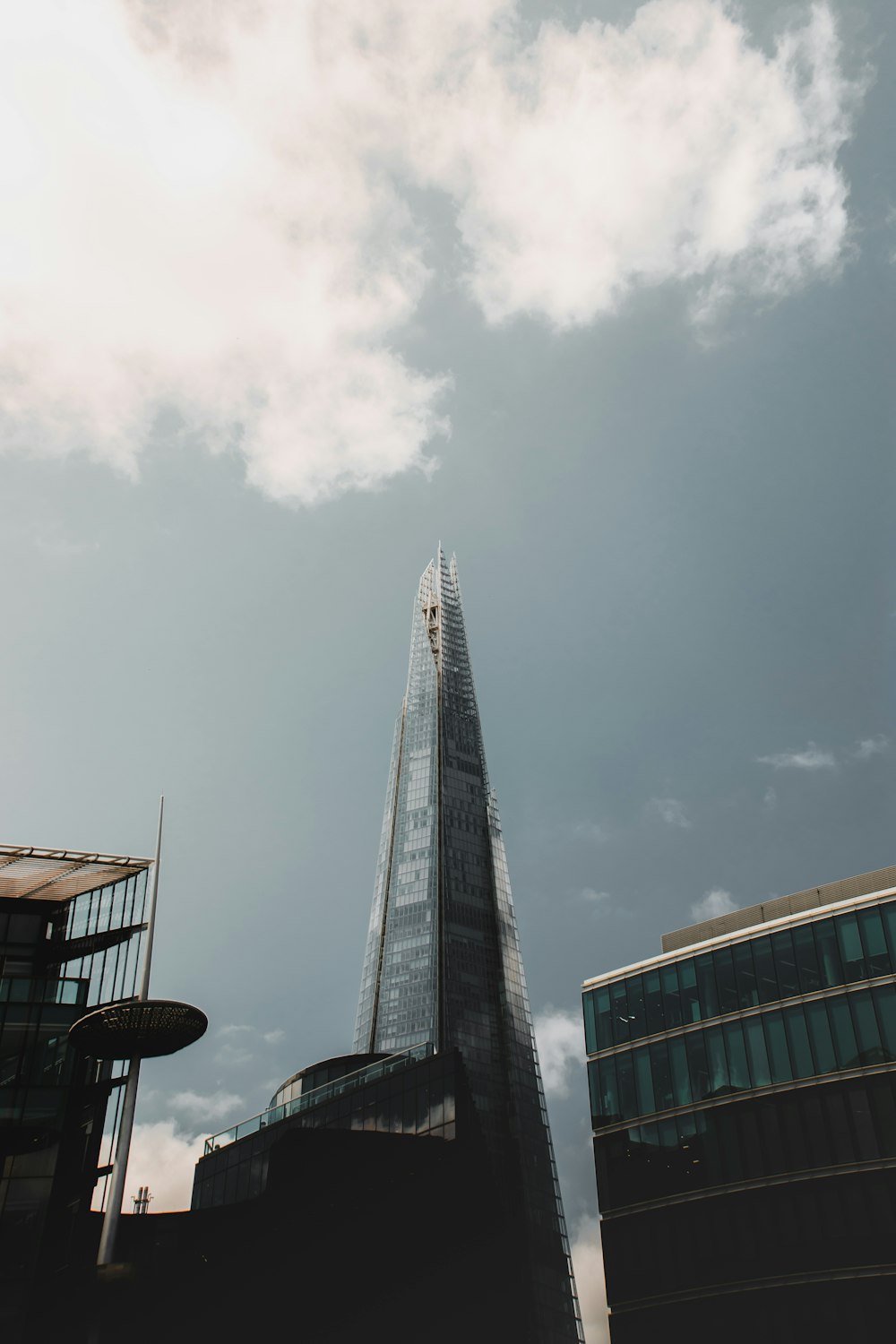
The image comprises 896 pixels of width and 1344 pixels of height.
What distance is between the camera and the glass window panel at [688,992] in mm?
73812

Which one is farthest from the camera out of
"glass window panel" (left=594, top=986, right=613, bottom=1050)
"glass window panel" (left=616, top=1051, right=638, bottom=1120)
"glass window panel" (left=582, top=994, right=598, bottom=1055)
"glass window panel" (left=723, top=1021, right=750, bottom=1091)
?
"glass window panel" (left=582, top=994, right=598, bottom=1055)

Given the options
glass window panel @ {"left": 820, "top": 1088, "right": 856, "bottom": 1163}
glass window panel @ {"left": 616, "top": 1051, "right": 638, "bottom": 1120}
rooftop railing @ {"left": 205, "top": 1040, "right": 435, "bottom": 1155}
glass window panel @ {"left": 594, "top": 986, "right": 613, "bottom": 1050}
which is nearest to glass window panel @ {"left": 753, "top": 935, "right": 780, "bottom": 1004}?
glass window panel @ {"left": 820, "top": 1088, "right": 856, "bottom": 1163}

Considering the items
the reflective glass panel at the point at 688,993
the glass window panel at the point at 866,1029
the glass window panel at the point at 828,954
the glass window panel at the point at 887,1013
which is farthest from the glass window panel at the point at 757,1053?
the glass window panel at the point at 887,1013

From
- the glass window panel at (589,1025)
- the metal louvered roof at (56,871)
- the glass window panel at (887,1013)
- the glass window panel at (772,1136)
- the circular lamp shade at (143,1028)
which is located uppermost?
the metal louvered roof at (56,871)

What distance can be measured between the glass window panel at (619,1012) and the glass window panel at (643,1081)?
173 cm

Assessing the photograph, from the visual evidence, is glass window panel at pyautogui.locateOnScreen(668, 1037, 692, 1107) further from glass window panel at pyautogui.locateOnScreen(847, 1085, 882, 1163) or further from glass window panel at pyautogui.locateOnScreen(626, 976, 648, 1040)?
glass window panel at pyautogui.locateOnScreen(847, 1085, 882, 1163)

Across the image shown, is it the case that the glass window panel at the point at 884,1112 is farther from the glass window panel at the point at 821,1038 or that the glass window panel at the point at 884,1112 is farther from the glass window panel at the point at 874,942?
the glass window panel at the point at 874,942

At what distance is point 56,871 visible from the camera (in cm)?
6775

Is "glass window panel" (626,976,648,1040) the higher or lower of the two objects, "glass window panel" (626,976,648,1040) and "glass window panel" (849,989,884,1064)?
the higher

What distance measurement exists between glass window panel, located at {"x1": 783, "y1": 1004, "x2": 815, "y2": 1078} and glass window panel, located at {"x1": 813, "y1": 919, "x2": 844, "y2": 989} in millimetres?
2413

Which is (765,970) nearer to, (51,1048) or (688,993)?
(688,993)

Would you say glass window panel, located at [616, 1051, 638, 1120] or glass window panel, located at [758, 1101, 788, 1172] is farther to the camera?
glass window panel, located at [616, 1051, 638, 1120]

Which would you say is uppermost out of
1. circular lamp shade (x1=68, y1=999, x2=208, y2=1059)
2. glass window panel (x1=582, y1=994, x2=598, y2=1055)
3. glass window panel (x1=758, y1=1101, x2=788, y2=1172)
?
glass window panel (x1=582, y1=994, x2=598, y2=1055)

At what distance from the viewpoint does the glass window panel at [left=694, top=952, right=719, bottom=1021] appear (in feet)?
240
